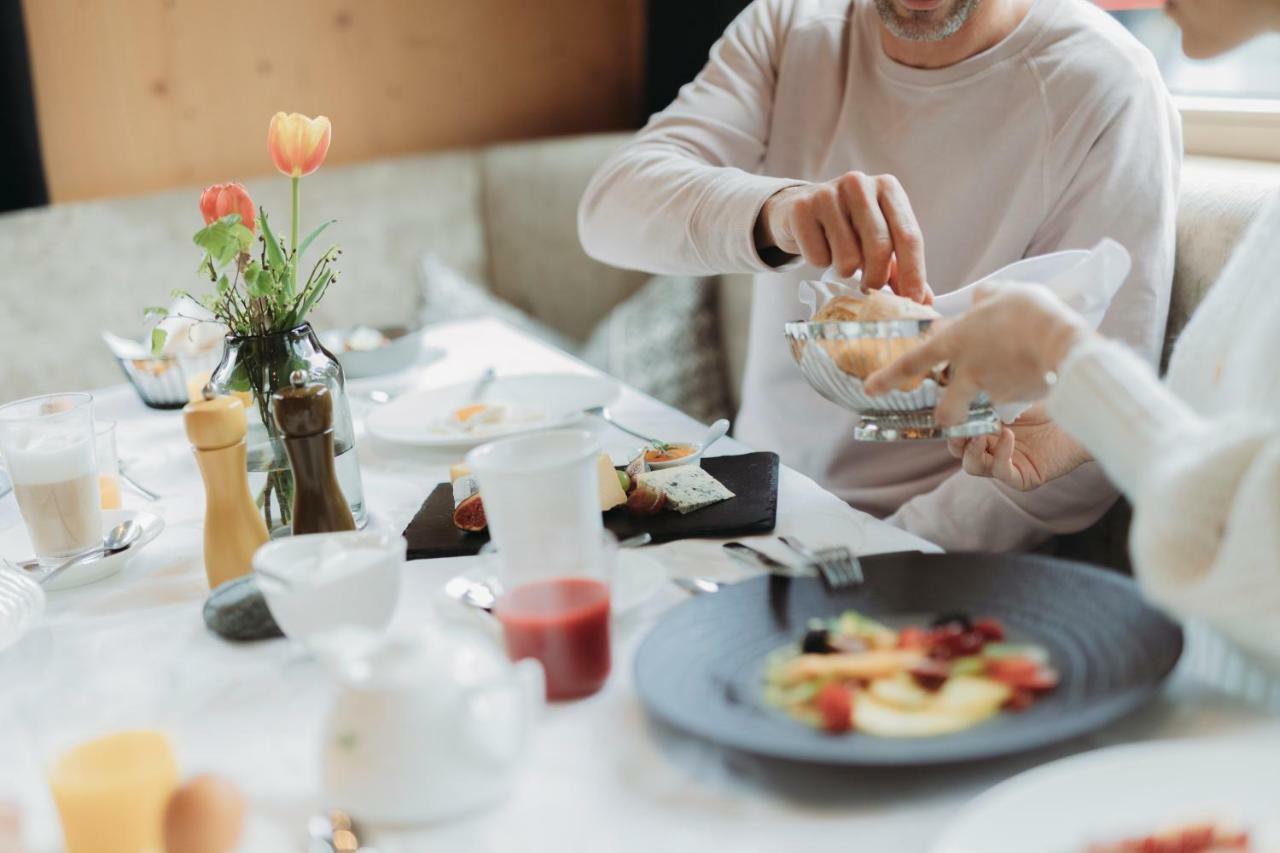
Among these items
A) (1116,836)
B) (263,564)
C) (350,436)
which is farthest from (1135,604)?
(350,436)

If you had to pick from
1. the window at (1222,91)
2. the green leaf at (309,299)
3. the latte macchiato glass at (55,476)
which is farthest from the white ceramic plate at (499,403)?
the window at (1222,91)

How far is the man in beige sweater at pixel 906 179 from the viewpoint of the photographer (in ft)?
4.86

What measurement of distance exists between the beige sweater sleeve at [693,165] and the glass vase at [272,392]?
22.9 inches

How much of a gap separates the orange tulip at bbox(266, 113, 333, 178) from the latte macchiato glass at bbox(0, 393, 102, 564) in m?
0.33

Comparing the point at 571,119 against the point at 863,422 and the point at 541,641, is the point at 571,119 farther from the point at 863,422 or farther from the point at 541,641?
the point at 541,641

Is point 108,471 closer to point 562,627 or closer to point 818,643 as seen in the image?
point 562,627

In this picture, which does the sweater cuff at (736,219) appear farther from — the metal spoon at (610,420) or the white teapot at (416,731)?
the white teapot at (416,731)

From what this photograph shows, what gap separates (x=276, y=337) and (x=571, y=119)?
2518 millimetres

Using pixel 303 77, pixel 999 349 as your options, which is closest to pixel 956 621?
pixel 999 349

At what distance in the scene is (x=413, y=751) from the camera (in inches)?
27.5

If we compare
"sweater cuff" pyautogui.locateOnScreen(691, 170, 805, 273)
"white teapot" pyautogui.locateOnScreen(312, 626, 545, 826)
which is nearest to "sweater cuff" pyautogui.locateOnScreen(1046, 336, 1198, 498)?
"white teapot" pyautogui.locateOnScreen(312, 626, 545, 826)

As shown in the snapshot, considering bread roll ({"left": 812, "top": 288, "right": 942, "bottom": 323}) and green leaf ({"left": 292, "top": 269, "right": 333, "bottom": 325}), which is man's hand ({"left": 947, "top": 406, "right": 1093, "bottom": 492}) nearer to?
bread roll ({"left": 812, "top": 288, "right": 942, "bottom": 323})

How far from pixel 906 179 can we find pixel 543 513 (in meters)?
1.03

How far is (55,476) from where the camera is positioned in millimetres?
1160
